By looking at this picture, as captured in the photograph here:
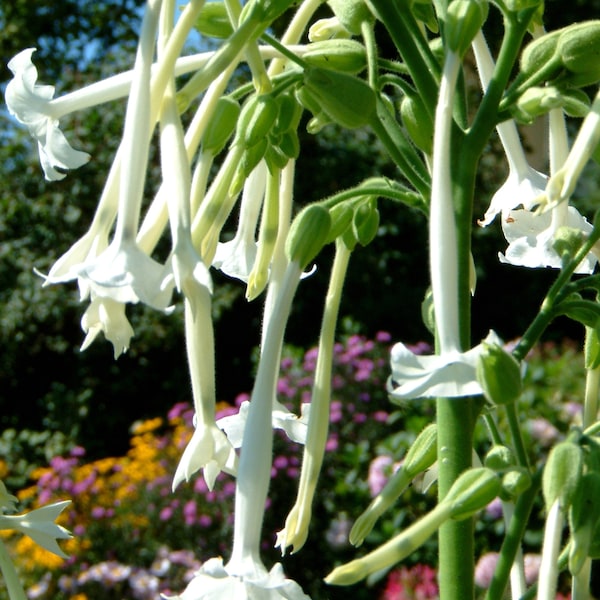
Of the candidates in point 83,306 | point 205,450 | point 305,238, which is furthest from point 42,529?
point 83,306

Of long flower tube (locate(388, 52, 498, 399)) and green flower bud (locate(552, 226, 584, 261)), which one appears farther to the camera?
green flower bud (locate(552, 226, 584, 261))

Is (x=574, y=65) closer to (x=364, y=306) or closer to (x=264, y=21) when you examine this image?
(x=264, y=21)

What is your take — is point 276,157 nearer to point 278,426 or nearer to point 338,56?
point 338,56

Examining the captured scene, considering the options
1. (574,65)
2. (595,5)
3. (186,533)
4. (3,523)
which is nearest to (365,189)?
(574,65)

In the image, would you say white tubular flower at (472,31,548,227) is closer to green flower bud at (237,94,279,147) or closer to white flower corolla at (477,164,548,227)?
white flower corolla at (477,164,548,227)

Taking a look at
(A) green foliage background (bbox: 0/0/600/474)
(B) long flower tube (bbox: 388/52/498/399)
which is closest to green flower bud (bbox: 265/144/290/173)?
(B) long flower tube (bbox: 388/52/498/399)

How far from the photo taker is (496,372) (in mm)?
555

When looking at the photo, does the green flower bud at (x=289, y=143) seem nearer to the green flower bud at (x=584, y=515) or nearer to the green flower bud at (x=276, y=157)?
the green flower bud at (x=276, y=157)

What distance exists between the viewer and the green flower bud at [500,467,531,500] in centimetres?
62

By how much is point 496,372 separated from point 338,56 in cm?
26

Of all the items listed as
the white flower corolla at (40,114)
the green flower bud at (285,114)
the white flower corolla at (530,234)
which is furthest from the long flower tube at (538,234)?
the white flower corolla at (40,114)

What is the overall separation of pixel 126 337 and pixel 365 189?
0.21 metres

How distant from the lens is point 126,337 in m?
0.60

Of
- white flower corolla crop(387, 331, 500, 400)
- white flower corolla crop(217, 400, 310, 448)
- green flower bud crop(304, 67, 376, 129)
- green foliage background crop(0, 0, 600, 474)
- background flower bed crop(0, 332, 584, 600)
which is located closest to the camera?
white flower corolla crop(387, 331, 500, 400)
